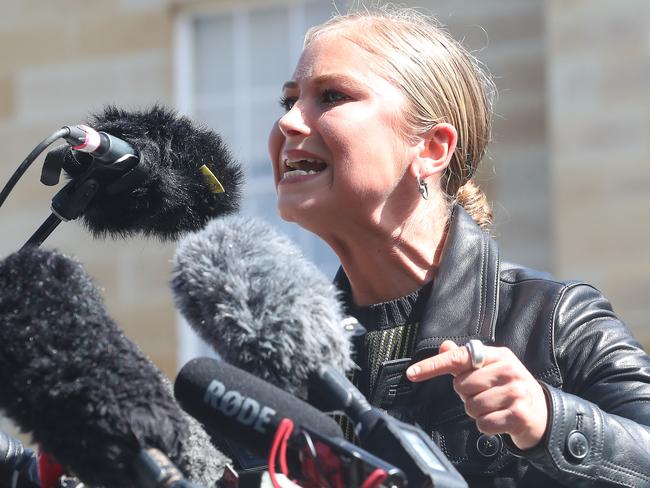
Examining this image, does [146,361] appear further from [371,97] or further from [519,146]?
[519,146]

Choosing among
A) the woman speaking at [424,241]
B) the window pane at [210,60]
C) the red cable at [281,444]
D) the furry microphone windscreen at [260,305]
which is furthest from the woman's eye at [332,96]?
the window pane at [210,60]

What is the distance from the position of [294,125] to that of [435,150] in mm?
359

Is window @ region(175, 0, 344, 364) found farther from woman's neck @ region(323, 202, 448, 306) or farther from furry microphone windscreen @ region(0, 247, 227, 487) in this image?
furry microphone windscreen @ region(0, 247, 227, 487)

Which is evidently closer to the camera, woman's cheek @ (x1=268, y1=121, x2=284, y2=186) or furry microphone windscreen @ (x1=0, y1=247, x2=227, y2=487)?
furry microphone windscreen @ (x1=0, y1=247, x2=227, y2=487)

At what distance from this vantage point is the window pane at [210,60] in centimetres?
847

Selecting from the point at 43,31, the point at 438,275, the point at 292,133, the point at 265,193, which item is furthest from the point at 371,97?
the point at 43,31

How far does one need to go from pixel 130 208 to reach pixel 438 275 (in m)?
0.66

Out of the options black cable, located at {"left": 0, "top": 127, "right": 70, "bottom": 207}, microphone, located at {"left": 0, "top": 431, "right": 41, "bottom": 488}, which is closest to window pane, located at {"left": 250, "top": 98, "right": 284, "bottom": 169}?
black cable, located at {"left": 0, "top": 127, "right": 70, "bottom": 207}

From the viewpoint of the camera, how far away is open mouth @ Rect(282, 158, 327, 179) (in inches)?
127

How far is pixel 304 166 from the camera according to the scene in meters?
3.23

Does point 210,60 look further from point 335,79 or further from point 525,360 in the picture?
point 525,360

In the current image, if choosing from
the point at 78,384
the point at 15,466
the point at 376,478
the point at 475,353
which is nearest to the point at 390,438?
the point at 376,478

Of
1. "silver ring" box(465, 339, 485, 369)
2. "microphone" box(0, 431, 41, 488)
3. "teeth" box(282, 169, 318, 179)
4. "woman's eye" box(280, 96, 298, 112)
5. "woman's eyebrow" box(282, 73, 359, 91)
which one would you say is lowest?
"microphone" box(0, 431, 41, 488)

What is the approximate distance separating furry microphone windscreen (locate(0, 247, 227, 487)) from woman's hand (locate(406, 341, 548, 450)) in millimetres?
417
